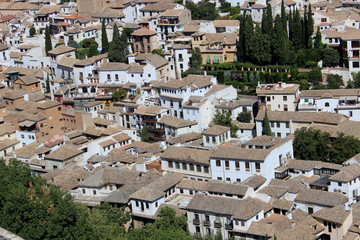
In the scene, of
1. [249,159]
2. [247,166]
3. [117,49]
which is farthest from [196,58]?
[249,159]

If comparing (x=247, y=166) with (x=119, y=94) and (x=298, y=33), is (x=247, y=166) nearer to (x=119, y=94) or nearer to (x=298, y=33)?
(x=298, y=33)

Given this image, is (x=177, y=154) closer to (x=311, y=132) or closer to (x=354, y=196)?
(x=311, y=132)

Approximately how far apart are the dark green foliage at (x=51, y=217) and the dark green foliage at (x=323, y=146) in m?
15.2

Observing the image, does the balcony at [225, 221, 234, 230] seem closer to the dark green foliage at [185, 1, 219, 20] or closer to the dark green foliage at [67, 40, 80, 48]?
the dark green foliage at [185, 1, 219, 20]

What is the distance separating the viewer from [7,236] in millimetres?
24359

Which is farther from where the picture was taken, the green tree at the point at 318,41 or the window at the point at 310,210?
the green tree at the point at 318,41

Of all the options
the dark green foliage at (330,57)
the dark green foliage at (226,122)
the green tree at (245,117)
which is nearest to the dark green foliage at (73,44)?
the dark green foliage at (226,122)

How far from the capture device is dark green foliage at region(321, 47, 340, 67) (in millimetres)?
63188

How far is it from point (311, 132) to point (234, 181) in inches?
295

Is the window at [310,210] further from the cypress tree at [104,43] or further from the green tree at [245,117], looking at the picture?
the cypress tree at [104,43]

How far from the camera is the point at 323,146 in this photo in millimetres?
52000

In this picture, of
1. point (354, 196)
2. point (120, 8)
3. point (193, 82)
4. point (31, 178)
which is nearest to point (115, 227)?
point (31, 178)

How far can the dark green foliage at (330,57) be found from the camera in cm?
6319

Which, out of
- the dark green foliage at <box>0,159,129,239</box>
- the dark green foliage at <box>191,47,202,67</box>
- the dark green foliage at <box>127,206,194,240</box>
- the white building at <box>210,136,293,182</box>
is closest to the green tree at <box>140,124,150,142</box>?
the dark green foliage at <box>191,47,202,67</box>
